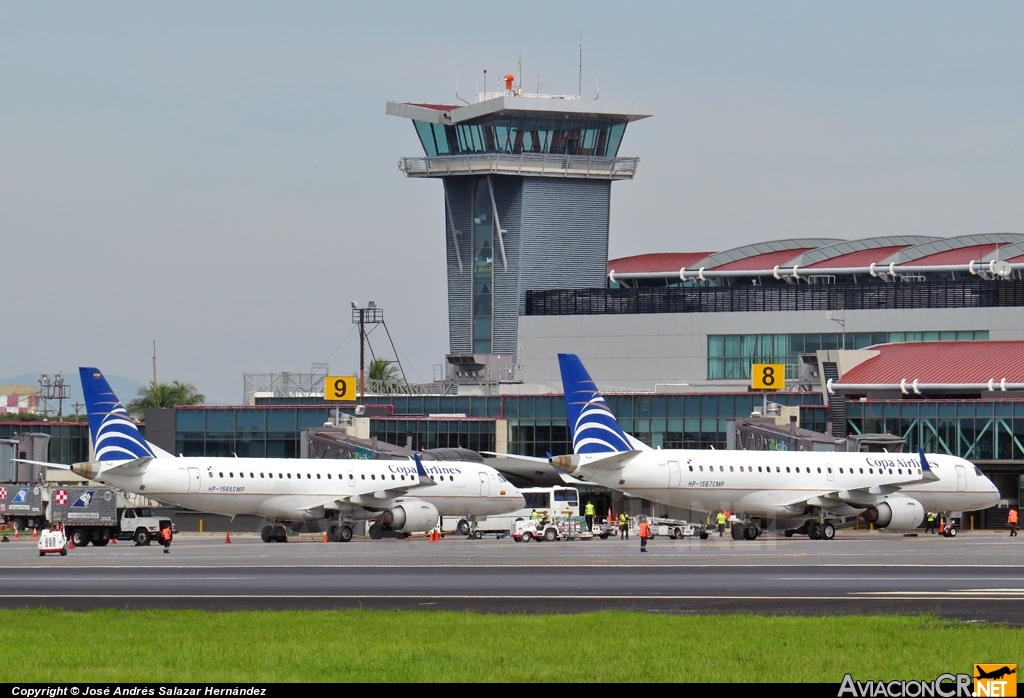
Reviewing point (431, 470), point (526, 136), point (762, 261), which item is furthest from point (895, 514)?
point (526, 136)

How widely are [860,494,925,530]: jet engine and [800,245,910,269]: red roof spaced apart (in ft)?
185

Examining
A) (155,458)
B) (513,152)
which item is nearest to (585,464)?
(155,458)

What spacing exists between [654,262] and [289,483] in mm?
74019

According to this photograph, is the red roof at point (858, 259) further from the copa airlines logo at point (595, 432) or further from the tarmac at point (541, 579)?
the tarmac at point (541, 579)

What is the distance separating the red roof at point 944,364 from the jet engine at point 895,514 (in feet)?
97.5

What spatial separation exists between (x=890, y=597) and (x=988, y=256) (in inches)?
3775

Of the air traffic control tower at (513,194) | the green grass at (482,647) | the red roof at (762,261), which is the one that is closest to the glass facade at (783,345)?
the red roof at (762,261)

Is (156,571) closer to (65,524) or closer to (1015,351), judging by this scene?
(65,524)

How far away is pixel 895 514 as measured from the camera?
7019 cm

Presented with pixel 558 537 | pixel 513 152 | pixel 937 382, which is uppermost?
pixel 513 152

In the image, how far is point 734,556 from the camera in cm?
5038

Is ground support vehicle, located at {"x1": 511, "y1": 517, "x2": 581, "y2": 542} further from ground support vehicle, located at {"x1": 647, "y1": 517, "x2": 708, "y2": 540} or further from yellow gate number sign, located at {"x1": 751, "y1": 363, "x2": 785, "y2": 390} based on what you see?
yellow gate number sign, located at {"x1": 751, "y1": 363, "x2": 785, "y2": 390}

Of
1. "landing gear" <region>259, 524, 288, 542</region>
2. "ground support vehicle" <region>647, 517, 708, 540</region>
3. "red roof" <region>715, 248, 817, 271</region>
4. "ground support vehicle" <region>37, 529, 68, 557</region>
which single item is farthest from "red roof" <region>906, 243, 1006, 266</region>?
"ground support vehicle" <region>37, 529, 68, 557</region>

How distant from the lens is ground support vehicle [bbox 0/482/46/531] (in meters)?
75.2
